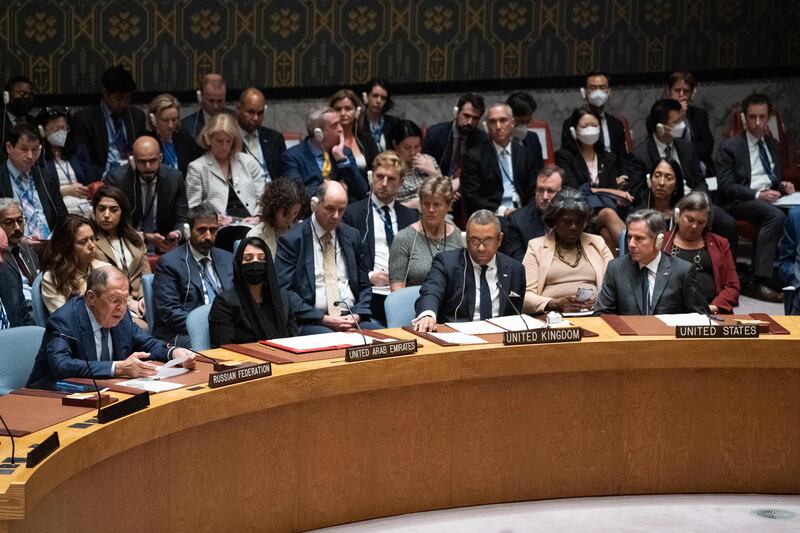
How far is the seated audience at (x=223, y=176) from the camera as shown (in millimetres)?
7207

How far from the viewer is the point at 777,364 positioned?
5.01m

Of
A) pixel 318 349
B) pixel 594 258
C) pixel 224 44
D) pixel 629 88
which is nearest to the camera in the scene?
pixel 318 349

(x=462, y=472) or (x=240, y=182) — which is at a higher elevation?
(x=240, y=182)

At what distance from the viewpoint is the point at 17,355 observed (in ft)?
16.0

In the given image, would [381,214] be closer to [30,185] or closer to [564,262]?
[564,262]

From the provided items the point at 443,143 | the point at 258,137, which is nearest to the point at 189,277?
the point at 258,137

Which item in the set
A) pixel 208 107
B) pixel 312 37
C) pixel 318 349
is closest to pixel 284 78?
pixel 312 37

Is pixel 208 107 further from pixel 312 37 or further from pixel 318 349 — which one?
pixel 318 349

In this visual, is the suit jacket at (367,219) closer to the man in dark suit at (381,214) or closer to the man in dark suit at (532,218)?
the man in dark suit at (381,214)

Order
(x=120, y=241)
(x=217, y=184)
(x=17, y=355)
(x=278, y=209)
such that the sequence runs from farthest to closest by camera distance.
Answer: (x=217, y=184) → (x=278, y=209) → (x=120, y=241) → (x=17, y=355)

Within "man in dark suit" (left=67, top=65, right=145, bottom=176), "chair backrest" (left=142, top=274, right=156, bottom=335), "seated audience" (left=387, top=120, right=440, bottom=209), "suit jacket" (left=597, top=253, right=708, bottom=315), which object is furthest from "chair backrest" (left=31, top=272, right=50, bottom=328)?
"seated audience" (left=387, top=120, right=440, bottom=209)

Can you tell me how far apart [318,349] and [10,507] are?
168 cm

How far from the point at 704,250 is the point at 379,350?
7.75 feet

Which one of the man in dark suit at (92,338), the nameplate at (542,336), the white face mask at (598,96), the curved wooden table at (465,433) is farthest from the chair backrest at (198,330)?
the white face mask at (598,96)
